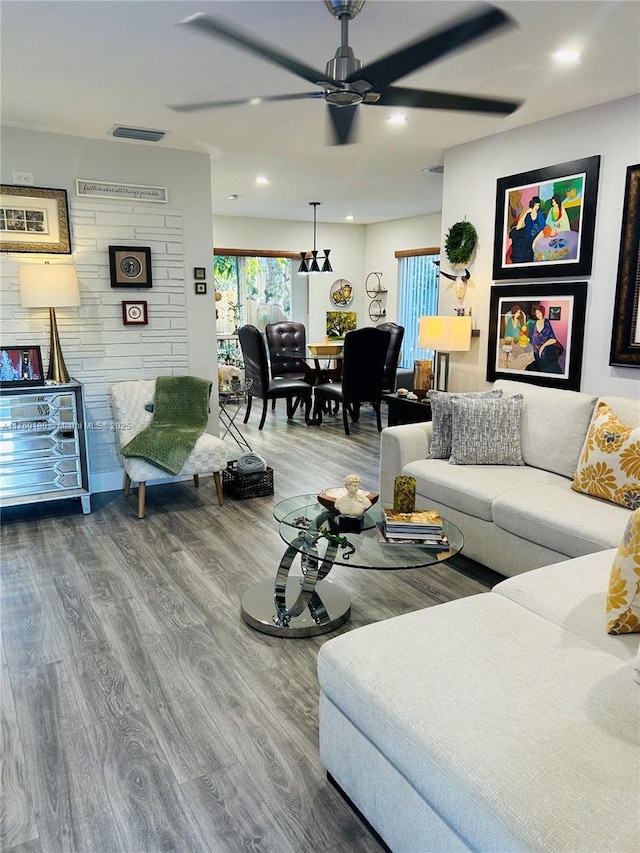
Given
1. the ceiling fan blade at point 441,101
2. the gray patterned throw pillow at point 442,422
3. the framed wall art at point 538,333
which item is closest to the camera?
the ceiling fan blade at point 441,101

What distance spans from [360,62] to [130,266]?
2.65 metres

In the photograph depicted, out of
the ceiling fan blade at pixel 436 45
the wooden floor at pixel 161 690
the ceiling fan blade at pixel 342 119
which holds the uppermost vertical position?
the ceiling fan blade at pixel 436 45

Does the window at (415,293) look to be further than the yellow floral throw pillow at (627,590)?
Yes

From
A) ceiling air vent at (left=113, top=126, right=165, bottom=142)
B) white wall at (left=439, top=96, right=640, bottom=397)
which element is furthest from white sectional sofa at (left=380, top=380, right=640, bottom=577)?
ceiling air vent at (left=113, top=126, right=165, bottom=142)

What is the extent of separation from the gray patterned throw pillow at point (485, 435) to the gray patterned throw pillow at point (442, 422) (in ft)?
0.27

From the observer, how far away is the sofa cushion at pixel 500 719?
1139 millimetres

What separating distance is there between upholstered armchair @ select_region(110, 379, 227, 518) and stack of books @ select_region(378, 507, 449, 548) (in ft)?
6.29

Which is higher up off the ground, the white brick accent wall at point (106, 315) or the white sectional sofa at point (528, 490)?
the white brick accent wall at point (106, 315)

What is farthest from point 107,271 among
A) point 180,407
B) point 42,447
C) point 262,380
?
point 262,380

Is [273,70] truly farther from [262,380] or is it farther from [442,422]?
[262,380]

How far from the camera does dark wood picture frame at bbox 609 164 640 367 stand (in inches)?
130

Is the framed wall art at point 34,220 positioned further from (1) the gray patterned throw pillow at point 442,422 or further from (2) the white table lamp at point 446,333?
(1) the gray patterned throw pillow at point 442,422

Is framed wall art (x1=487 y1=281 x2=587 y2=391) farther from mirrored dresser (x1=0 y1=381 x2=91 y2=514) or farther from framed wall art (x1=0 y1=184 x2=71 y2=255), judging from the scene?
framed wall art (x1=0 y1=184 x2=71 y2=255)

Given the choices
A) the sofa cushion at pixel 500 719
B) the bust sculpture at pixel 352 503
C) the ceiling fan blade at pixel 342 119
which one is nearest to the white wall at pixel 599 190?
the ceiling fan blade at pixel 342 119
